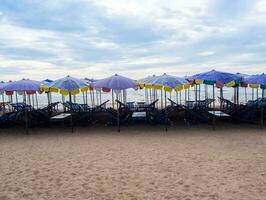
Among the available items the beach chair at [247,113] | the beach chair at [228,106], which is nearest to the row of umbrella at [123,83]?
the beach chair at [247,113]

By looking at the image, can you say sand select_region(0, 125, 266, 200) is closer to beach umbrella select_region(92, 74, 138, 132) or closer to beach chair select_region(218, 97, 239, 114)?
beach umbrella select_region(92, 74, 138, 132)

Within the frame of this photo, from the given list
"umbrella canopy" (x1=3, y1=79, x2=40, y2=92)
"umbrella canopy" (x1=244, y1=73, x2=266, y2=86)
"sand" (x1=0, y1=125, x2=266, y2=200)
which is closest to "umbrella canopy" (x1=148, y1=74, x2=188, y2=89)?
"sand" (x1=0, y1=125, x2=266, y2=200)

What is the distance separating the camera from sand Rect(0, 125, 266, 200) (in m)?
5.10

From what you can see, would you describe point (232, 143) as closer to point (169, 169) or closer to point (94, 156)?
point (169, 169)

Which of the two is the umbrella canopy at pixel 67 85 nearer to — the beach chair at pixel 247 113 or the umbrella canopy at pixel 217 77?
the umbrella canopy at pixel 217 77

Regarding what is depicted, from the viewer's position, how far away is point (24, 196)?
5004 mm

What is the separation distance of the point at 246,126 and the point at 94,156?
22.0ft

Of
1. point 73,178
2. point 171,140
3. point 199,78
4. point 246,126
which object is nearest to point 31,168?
point 73,178

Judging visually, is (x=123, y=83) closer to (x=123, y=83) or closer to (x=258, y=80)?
(x=123, y=83)

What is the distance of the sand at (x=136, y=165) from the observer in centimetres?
510

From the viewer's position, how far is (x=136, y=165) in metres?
6.63

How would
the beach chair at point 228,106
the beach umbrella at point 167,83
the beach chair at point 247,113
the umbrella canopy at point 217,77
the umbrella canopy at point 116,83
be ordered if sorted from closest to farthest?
the umbrella canopy at point 116,83
the umbrella canopy at point 217,77
the beach umbrella at point 167,83
the beach chair at point 247,113
the beach chair at point 228,106

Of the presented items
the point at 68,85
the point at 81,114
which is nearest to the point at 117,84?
the point at 68,85

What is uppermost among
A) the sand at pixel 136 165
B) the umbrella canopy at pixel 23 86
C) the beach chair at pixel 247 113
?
the umbrella canopy at pixel 23 86
